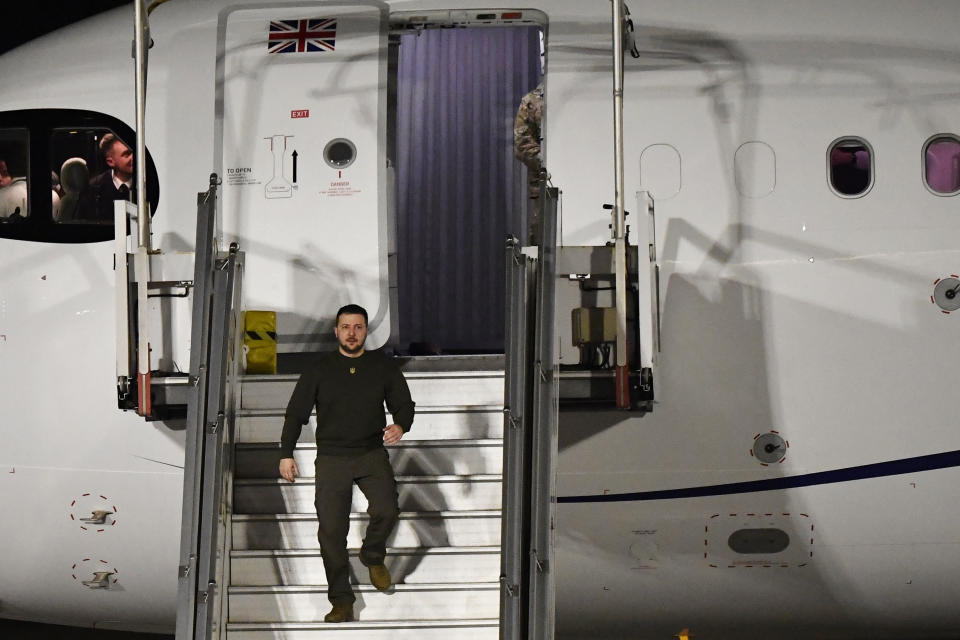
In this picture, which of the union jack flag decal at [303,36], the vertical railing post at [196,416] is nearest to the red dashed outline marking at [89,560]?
the vertical railing post at [196,416]

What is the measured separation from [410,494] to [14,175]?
132 inches

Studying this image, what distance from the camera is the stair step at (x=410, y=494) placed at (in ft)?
20.2

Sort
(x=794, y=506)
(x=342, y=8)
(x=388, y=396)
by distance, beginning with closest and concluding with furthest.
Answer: (x=388, y=396) < (x=794, y=506) < (x=342, y=8)

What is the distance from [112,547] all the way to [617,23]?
4304 mm

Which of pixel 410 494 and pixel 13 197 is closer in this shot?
pixel 410 494

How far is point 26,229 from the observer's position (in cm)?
715

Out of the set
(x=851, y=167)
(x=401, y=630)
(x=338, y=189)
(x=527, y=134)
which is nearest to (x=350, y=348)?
(x=401, y=630)

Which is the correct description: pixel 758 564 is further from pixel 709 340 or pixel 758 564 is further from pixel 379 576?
pixel 379 576

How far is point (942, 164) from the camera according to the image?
6.84 metres

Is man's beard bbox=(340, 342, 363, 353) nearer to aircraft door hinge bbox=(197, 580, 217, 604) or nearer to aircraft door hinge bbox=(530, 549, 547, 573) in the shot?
aircraft door hinge bbox=(197, 580, 217, 604)

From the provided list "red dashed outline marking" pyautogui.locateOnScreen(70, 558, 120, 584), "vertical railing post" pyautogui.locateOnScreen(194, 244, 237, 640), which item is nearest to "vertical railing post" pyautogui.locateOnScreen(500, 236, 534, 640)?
"vertical railing post" pyautogui.locateOnScreen(194, 244, 237, 640)

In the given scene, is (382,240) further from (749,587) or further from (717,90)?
(749,587)

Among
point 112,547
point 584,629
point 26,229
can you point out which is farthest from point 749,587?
point 26,229

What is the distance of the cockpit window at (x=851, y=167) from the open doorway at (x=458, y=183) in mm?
3103
